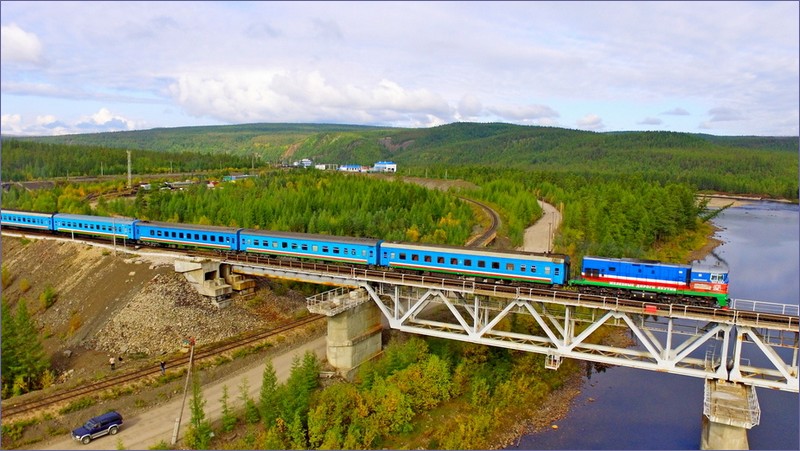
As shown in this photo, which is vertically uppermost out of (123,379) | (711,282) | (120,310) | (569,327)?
(711,282)

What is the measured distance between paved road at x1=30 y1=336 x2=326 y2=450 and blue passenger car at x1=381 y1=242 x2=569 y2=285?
9.44m

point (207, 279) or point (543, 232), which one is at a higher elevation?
point (543, 232)

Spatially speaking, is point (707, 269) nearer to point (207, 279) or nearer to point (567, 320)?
point (567, 320)

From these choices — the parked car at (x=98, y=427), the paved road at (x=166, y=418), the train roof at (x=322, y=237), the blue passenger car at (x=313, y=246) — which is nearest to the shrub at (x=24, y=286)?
the blue passenger car at (x=313, y=246)

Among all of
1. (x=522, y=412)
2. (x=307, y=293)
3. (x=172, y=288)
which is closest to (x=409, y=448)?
(x=522, y=412)

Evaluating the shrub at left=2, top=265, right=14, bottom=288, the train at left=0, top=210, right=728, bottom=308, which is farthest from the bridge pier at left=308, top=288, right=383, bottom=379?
the shrub at left=2, top=265, right=14, bottom=288

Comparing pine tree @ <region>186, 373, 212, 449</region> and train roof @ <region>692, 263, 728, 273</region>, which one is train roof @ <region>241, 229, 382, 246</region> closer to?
pine tree @ <region>186, 373, 212, 449</region>

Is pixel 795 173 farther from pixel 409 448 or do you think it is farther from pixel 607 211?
pixel 409 448

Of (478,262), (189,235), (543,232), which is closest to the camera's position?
(478,262)

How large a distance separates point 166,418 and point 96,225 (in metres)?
31.6

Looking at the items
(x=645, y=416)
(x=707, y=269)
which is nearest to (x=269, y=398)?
(x=645, y=416)

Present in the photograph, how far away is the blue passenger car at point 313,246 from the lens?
40469 mm

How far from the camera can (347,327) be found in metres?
37.6

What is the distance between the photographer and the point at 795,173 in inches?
6742
